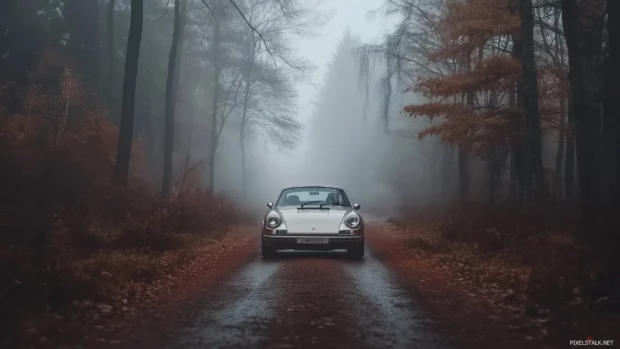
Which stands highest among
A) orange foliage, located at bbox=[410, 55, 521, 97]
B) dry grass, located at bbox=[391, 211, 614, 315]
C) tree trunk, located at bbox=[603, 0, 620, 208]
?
orange foliage, located at bbox=[410, 55, 521, 97]

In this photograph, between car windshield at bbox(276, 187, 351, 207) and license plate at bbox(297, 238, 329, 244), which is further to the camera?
car windshield at bbox(276, 187, 351, 207)

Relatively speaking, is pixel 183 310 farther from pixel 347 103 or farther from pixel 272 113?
pixel 347 103

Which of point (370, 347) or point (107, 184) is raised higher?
point (107, 184)

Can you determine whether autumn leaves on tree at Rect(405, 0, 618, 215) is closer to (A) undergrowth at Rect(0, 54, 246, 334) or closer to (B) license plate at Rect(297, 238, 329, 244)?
(B) license plate at Rect(297, 238, 329, 244)

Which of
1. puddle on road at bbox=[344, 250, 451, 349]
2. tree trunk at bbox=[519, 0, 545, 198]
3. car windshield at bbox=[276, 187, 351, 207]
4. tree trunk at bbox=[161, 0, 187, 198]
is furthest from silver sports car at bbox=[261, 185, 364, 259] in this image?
tree trunk at bbox=[161, 0, 187, 198]

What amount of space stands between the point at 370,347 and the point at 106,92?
27.0 meters

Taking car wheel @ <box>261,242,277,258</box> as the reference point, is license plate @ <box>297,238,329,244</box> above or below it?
above

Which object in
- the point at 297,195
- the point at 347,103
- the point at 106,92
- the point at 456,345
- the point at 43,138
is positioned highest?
the point at 347,103

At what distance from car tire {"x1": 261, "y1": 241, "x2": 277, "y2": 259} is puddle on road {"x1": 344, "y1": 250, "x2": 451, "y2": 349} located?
2.85 meters

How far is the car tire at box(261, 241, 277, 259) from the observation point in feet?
48.7

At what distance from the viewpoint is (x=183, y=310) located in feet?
28.8

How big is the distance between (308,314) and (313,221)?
6280 mm

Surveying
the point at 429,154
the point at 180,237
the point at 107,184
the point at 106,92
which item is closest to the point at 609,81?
the point at 180,237

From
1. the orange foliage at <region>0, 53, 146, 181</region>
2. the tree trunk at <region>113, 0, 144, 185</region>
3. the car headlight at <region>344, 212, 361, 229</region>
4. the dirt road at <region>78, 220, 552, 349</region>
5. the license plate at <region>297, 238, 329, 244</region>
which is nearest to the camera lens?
the dirt road at <region>78, 220, 552, 349</region>
